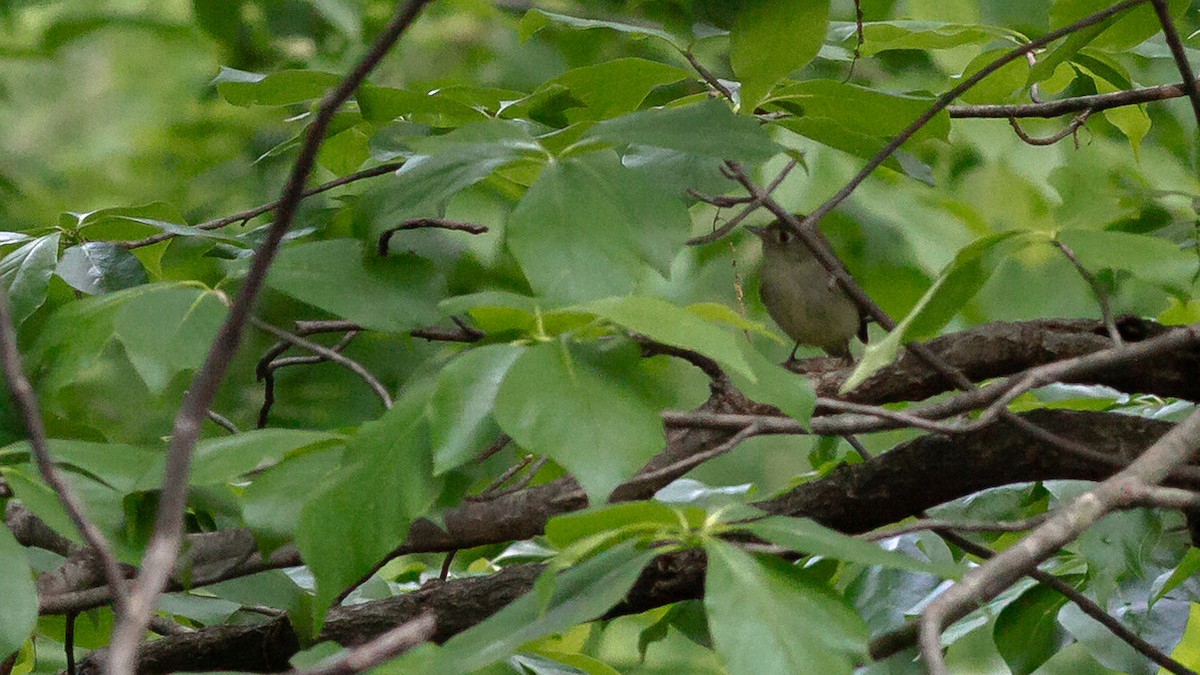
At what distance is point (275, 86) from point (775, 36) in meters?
0.53

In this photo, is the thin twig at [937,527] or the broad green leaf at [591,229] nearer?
the thin twig at [937,527]

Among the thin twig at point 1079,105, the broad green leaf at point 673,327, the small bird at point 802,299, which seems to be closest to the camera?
the broad green leaf at point 673,327

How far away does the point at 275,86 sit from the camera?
1.30 m

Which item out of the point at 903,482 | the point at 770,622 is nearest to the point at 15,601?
the point at 770,622

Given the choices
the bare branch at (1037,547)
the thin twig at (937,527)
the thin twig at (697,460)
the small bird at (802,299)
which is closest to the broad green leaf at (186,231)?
the thin twig at (697,460)

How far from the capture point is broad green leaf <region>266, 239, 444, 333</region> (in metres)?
1.04

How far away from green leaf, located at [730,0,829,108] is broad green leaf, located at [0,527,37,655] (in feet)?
2.31

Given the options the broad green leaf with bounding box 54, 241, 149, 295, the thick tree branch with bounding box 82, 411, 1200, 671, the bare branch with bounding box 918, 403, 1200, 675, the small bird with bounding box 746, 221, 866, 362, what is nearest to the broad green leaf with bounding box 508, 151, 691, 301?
the bare branch with bounding box 918, 403, 1200, 675

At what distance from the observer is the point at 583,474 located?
2.57 feet

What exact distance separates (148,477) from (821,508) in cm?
73

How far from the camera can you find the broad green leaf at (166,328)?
984mm

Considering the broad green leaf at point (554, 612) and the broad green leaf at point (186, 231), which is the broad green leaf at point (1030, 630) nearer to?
the broad green leaf at point (554, 612)

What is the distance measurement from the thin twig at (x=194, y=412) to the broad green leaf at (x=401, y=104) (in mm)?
607

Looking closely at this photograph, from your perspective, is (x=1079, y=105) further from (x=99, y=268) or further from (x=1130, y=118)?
(x=99, y=268)
